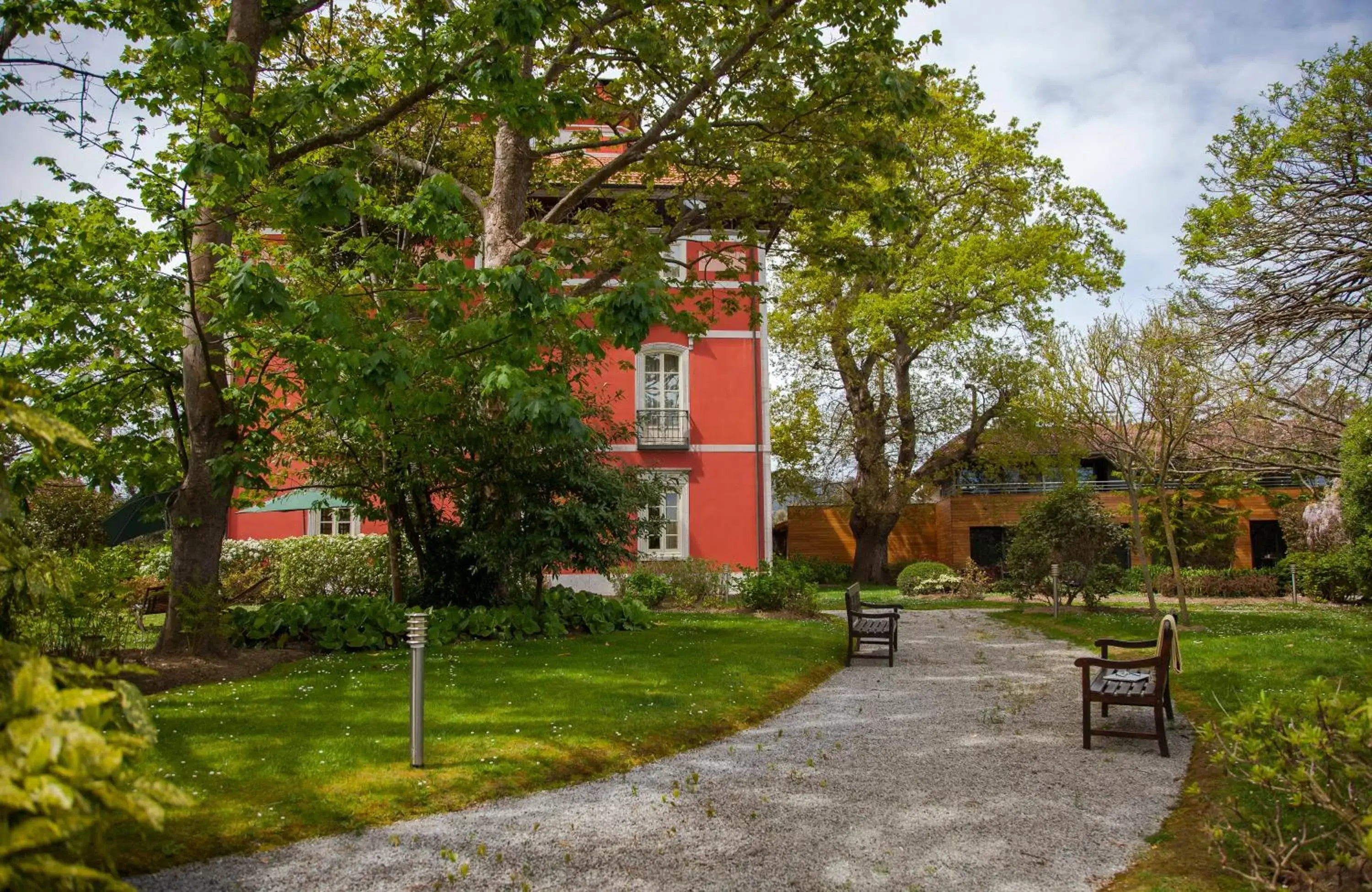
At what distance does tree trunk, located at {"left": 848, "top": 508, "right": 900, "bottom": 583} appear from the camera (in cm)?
2764

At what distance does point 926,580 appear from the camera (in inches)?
920

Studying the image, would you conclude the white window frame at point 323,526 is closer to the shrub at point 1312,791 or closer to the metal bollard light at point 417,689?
the metal bollard light at point 417,689

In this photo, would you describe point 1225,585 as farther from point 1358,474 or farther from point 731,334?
point 731,334

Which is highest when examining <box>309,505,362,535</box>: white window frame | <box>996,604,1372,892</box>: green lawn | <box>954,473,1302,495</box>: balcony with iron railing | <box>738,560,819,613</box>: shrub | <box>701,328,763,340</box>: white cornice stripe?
<box>701,328,763,340</box>: white cornice stripe

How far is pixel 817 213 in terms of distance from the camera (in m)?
11.6

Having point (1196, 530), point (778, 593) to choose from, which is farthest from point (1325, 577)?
point (778, 593)

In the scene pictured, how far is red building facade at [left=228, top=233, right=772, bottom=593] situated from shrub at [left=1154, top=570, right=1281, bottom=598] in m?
11.1

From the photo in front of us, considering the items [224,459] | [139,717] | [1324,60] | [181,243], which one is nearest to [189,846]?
[139,717]

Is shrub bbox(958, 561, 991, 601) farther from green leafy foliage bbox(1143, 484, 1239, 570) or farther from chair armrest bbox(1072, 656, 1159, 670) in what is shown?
chair armrest bbox(1072, 656, 1159, 670)

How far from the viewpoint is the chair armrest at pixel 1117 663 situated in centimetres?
650

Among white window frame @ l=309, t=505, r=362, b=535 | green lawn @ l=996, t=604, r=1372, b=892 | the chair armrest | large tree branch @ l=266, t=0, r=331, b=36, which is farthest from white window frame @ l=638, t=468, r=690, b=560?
the chair armrest

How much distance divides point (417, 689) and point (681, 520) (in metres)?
15.2

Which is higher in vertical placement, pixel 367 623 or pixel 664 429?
pixel 664 429

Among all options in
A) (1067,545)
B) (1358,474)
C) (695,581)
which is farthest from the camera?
(695,581)
